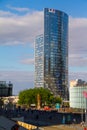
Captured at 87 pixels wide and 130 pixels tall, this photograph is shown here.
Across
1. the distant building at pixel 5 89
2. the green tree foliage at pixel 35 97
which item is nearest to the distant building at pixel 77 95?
the green tree foliage at pixel 35 97

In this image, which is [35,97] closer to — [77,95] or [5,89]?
[77,95]

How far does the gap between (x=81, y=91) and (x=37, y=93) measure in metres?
24.2

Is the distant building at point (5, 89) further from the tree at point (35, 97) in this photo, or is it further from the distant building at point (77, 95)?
the tree at point (35, 97)

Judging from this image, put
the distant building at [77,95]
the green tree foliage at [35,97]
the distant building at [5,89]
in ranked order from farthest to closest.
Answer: the green tree foliage at [35,97]
the distant building at [77,95]
the distant building at [5,89]

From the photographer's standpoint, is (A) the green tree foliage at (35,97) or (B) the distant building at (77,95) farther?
(A) the green tree foliage at (35,97)

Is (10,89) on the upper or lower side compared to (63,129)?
upper

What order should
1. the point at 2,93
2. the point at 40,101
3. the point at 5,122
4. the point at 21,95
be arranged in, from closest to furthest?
1. the point at 5,122
2. the point at 2,93
3. the point at 40,101
4. the point at 21,95

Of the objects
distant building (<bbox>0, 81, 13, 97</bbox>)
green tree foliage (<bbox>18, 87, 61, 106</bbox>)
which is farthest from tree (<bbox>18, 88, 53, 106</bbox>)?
distant building (<bbox>0, 81, 13, 97</bbox>)

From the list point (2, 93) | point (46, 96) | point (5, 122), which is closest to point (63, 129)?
point (2, 93)

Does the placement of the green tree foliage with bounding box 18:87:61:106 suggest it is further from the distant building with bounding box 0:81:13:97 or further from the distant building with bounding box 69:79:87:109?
the distant building with bounding box 0:81:13:97

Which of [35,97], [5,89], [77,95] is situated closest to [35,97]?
[35,97]

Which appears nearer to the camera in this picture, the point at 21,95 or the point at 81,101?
the point at 81,101

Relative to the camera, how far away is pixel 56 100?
198750 mm

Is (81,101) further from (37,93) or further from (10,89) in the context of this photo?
(10,89)
